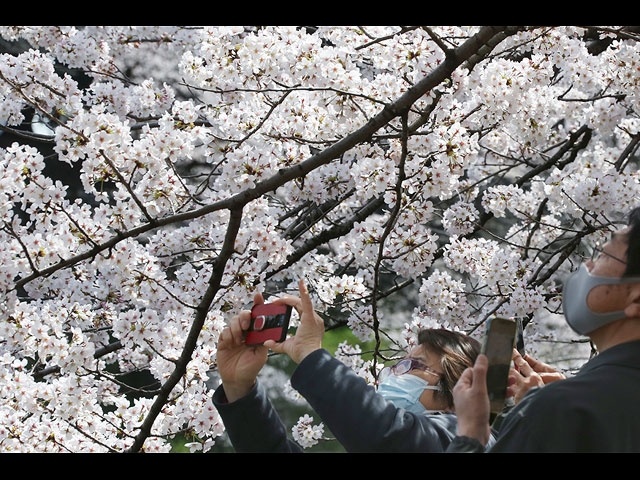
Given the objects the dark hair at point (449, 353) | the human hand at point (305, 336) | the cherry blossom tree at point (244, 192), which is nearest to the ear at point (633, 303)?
the human hand at point (305, 336)

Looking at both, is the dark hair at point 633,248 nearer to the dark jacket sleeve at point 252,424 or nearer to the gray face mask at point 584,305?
the gray face mask at point 584,305

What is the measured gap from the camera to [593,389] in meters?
1.00

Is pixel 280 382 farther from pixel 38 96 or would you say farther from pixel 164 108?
pixel 38 96

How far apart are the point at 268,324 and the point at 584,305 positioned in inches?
24.0

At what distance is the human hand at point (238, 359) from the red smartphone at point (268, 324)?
2 cm

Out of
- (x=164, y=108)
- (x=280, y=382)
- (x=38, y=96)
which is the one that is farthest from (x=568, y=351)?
(x=38, y=96)

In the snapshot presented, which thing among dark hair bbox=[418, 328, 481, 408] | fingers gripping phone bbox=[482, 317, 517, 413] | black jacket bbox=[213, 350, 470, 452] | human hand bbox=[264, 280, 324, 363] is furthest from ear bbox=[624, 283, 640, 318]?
dark hair bbox=[418, 328, 481, 408]

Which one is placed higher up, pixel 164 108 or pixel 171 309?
pixel 164 108

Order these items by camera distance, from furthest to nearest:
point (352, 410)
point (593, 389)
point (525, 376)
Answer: point (525, 376) → point (352, 410) → point (593, 389)

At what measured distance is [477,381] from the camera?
1.09 m

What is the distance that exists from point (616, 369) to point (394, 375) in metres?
0.77

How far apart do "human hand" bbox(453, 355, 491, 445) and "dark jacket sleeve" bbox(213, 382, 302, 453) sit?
0.49 m

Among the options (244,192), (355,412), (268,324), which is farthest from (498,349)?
(244,192)

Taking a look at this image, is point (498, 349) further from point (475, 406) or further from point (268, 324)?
point (268, 324)
